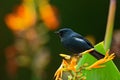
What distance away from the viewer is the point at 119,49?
279 cm

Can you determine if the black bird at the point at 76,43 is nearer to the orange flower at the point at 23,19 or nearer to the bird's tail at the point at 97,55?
the bird's tail at the point at 97,55

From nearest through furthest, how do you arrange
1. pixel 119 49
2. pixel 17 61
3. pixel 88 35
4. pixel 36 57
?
pixel 119 49, pixel 36 57, pixel 17 61, pixel 88 35

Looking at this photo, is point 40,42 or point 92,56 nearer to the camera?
point 92,56

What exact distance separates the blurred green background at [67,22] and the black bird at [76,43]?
2.02 meters

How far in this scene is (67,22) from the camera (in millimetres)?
4383

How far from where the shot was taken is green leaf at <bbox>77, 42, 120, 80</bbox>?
200 cm

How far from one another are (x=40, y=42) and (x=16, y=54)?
23.1 inches

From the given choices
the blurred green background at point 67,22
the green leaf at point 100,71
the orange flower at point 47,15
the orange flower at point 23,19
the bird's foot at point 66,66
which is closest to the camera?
the bird's foot at point 66,66

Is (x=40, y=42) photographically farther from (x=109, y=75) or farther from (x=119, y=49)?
(x=109, y=75)

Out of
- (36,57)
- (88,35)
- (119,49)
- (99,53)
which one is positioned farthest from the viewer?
(88,35)

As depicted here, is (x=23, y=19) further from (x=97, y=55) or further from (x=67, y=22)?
(x=97, y=55)

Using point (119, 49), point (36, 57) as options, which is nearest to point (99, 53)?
point (119, 49)

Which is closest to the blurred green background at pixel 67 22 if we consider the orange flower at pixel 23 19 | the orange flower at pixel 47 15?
the orange flower at pixel 47 15

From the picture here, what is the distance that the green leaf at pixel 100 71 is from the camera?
2.00 meters
